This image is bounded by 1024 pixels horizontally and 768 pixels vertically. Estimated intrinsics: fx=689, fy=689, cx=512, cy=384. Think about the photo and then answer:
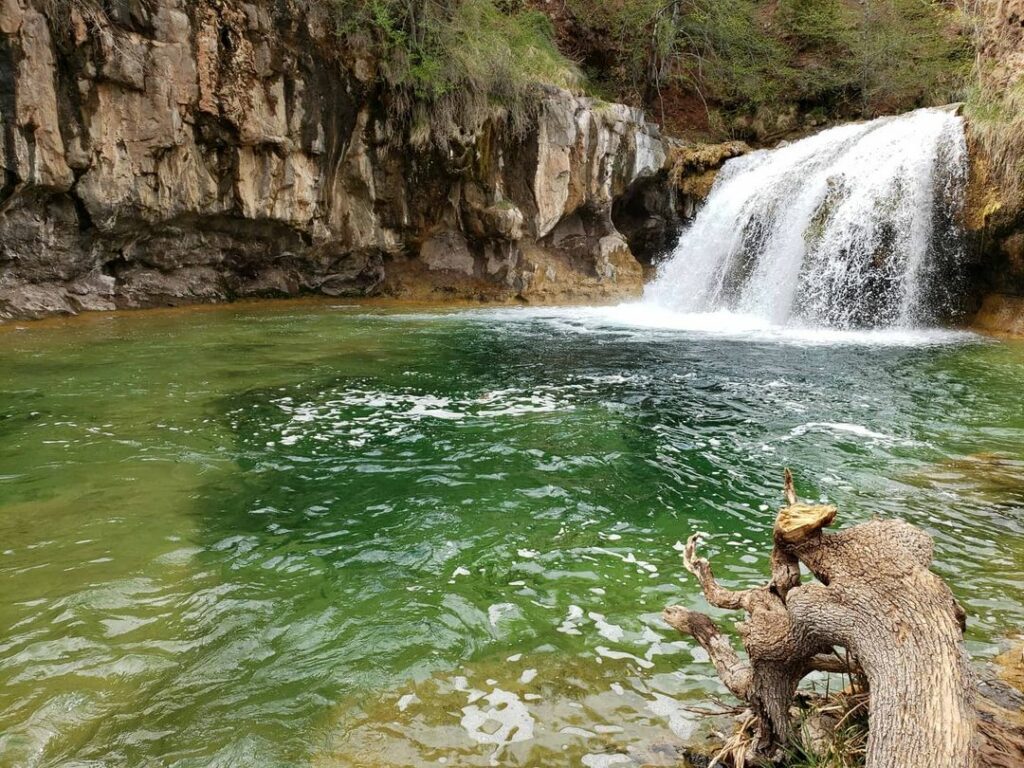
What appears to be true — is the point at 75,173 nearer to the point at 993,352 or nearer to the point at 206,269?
the point at 206,269

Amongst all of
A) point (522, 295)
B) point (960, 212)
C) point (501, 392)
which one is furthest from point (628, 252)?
point (501, 392)

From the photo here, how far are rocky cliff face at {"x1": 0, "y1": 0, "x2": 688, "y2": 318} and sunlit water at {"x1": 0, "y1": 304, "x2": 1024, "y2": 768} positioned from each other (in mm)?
5086

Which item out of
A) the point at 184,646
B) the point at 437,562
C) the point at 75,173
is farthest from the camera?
the point at 75,173

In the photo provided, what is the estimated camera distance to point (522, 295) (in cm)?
1798

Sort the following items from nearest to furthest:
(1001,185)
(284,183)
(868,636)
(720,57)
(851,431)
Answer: (868,636)
(851,431)
(1001,185)
(284,183)
(720,57)

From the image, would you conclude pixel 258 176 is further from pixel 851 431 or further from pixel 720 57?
pixel 720 57

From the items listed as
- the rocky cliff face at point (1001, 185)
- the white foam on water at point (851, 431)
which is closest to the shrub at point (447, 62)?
the rocky cliff face at point (1001, 185)

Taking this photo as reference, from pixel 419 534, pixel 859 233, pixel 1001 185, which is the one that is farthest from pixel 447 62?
pixel 419 534

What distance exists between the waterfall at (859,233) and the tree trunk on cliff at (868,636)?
12396 mm

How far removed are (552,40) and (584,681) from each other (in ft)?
66.2

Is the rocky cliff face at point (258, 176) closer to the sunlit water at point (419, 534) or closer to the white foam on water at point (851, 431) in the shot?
the sunlit water at point (419, 534)

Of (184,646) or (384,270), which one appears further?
(384,270)

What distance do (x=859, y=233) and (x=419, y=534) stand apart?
1250 cm

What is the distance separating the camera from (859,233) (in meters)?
13.6
